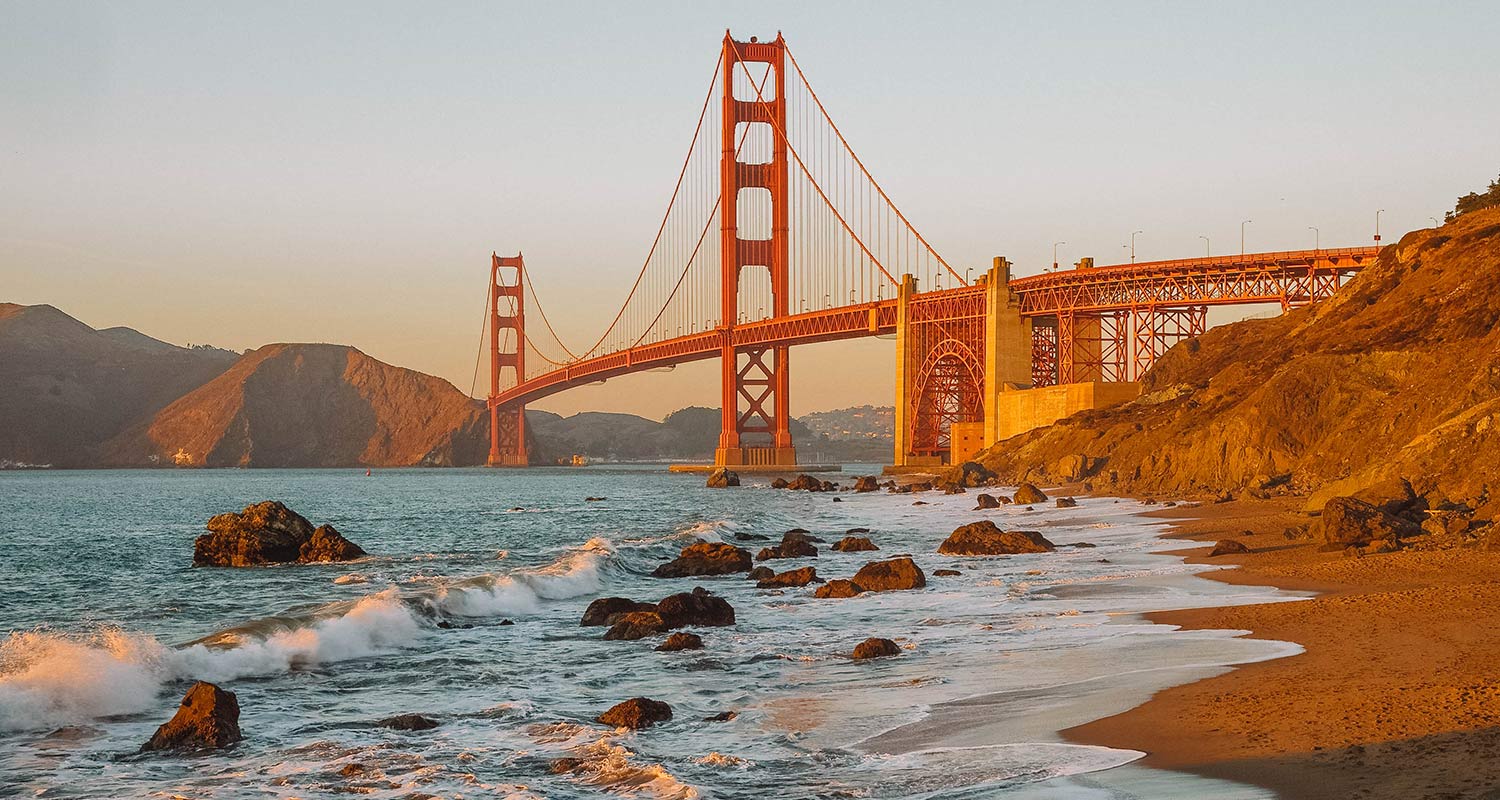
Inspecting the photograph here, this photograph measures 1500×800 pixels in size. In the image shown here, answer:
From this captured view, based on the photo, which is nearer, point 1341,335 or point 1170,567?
point 1170,567

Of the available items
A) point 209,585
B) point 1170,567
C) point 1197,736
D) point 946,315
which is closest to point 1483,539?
point 1170,567

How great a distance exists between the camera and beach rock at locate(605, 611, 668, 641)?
15.9 metres

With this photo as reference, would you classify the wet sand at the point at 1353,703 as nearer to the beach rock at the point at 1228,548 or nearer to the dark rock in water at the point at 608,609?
the beach rock at the point at 1228,548

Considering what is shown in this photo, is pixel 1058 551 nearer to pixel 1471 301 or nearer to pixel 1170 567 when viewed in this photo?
pixel 1170 567

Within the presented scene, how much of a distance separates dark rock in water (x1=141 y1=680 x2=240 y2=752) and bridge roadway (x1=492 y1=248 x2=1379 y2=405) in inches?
2467

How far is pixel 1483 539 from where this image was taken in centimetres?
1741

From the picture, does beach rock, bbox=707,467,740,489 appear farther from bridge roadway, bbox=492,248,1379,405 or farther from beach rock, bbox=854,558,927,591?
beach rock, bbox=854,558,927,591

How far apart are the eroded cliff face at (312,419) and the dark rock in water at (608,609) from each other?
526 feet

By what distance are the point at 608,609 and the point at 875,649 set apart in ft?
17.6

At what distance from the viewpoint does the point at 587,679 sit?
42.5 ft

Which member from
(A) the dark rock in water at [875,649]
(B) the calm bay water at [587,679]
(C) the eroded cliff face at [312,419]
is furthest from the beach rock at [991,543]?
(C) the eroded cliff face at [312,419]

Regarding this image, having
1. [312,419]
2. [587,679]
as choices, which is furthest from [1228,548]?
[312,419]

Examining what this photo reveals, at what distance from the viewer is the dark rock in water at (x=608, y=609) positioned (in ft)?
57.5

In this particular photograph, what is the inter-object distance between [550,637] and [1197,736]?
954cm
